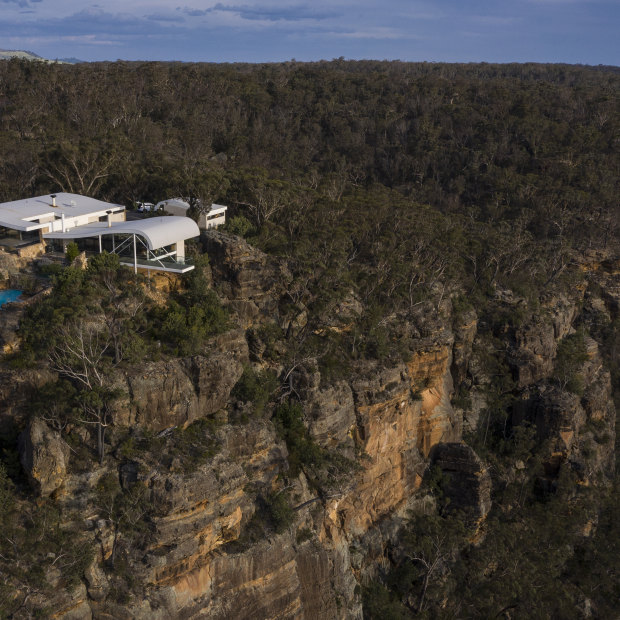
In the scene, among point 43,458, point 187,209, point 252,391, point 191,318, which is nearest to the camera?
point 43,458

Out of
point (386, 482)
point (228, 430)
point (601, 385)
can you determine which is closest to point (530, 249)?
point (601, 385)

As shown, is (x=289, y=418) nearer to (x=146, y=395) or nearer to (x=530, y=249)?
(x=146, y=395)

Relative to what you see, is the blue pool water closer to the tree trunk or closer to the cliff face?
the cliff face

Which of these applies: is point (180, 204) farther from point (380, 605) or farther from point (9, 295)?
point (380, 605)

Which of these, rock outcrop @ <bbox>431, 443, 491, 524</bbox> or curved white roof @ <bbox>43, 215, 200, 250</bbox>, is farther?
rock outcrop @ <bbox>431, 443, 491, 524</bbox>

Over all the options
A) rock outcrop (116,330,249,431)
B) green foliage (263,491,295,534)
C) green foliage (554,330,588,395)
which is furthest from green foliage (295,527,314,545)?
green foliage (554,330,588,395)

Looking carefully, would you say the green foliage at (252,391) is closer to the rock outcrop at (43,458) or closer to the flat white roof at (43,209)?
the rock outcrop at (43,458)

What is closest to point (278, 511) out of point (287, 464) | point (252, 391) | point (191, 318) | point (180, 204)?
point (287, 464)
